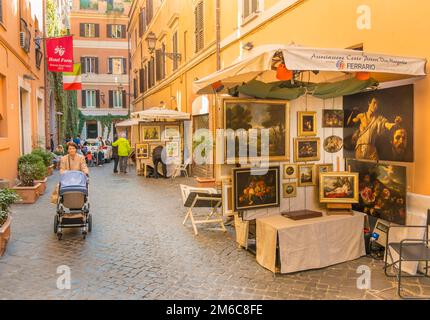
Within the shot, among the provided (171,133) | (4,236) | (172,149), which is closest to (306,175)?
(4,236)

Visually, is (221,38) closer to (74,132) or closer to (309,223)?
(309,223)

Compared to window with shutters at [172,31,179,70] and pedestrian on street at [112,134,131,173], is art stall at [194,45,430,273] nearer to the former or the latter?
pedestrian on street at [112,134,131,173]

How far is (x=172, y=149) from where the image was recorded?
16.5 meters

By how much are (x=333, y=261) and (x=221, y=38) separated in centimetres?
937

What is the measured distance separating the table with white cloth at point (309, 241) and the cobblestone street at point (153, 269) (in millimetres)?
129

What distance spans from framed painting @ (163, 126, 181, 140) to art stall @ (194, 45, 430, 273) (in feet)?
32.8

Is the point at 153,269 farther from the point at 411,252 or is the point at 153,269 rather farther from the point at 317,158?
the point at 411,252

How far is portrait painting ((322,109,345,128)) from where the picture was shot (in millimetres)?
6578

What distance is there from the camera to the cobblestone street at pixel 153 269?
4711 mm

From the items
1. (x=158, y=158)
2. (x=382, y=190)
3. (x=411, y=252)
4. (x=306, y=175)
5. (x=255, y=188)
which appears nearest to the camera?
(x=411, y=252)

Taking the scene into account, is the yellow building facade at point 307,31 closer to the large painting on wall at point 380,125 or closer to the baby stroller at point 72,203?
the large painting on wall at point 380,125

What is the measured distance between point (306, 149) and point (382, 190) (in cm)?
124

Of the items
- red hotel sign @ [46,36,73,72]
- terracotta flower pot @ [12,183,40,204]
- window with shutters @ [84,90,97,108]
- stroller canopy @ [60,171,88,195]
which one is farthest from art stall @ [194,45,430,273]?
window with shutters @ [84,90,97,108]

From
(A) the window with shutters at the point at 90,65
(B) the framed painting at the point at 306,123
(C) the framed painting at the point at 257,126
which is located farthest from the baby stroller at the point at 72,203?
(A) the window with shutters at the point at 90,65
